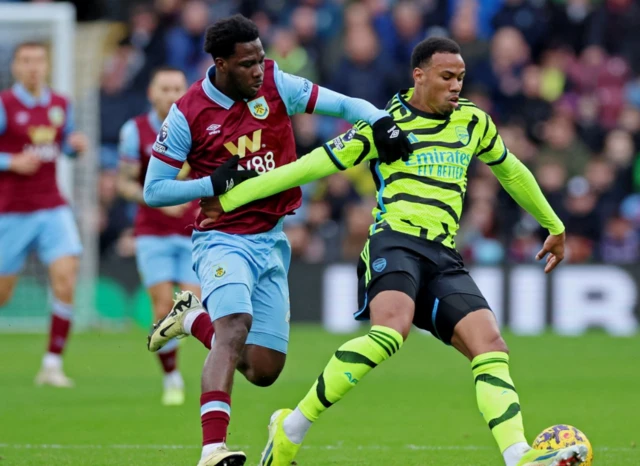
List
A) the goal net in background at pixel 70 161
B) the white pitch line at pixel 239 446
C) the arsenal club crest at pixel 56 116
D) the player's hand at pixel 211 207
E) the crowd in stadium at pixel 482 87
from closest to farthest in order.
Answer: the player's hand at pixel 211 207, the white pitch line at pixel 239 446, the arsenal club crest at pixel 56 116, the goal net in background at pixel 70 161, the crowd in stadium at pixel 482 87

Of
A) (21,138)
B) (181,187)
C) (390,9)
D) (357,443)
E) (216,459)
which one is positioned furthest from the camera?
(390,9)

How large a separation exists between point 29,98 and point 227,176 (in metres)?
5.51

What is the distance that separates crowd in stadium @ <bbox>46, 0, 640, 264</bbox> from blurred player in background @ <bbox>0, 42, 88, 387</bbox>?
16.6ft

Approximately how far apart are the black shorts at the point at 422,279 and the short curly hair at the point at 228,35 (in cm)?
124

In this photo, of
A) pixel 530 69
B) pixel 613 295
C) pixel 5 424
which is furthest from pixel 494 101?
pixel 5 424

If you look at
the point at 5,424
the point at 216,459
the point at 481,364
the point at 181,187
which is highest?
the point at 181,187

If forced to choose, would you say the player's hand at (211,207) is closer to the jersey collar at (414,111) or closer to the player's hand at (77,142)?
the jersey collar at (414,111)

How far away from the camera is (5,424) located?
8523 mm

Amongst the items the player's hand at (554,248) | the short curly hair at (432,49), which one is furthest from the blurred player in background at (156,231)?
the player's hand at (554,248)

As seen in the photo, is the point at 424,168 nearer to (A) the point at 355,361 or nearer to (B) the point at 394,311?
(B) the point at 394,311

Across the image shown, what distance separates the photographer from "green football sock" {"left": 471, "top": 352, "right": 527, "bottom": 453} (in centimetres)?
587

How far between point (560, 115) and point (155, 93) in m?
8.49

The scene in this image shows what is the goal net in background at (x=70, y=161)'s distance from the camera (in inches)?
598

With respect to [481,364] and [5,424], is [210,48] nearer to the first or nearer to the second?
[481,364]
